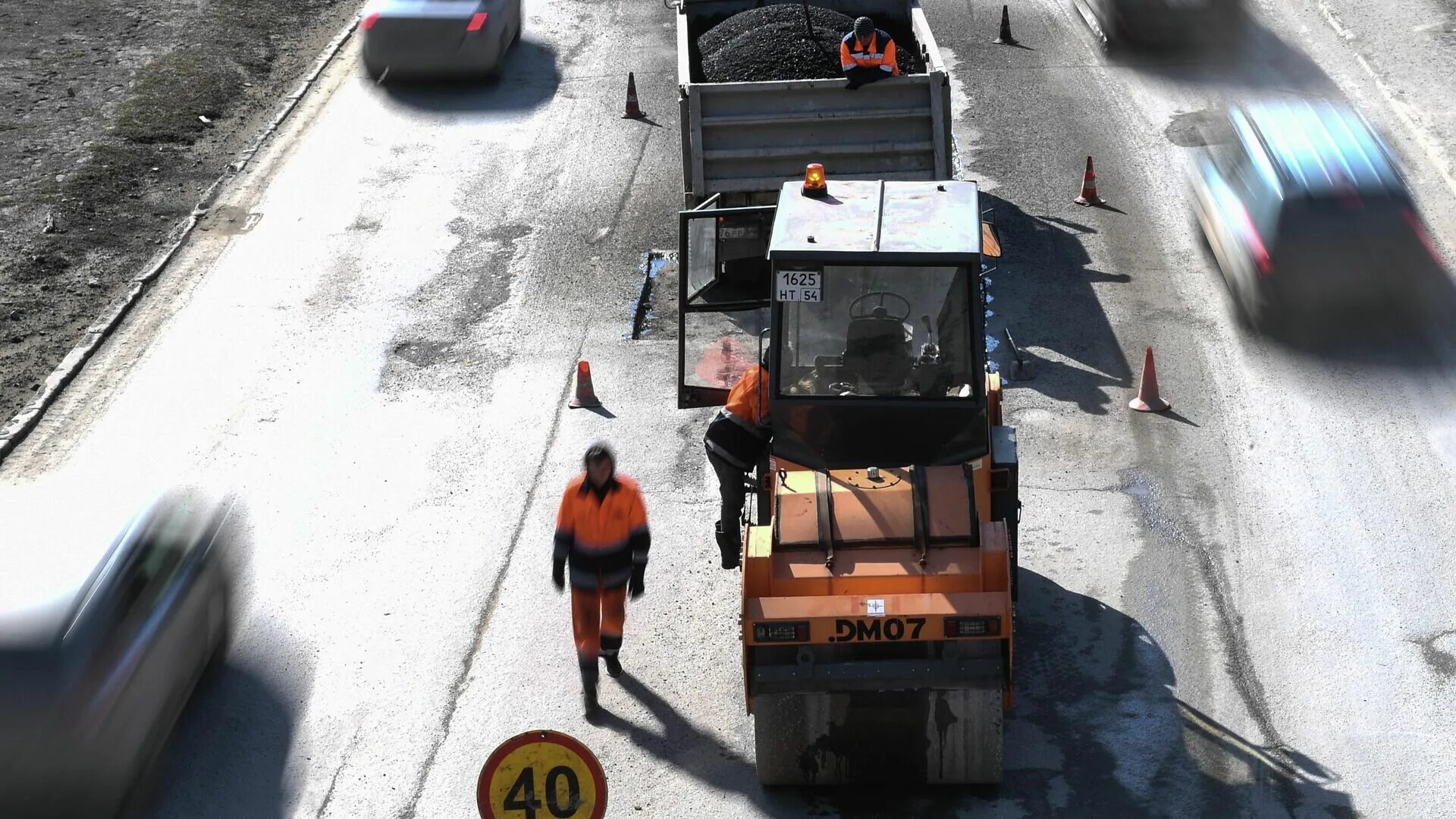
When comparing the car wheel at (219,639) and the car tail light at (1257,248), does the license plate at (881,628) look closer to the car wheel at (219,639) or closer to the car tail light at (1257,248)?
the car wheel at (219,639)

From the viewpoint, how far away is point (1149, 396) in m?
12.3

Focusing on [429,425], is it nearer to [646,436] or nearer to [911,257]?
[646,436]

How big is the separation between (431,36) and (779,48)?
267 inches

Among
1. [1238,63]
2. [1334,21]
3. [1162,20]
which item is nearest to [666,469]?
[1162,20]

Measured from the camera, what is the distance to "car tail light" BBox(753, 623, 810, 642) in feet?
24.0

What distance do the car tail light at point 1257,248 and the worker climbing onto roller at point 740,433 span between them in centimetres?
677

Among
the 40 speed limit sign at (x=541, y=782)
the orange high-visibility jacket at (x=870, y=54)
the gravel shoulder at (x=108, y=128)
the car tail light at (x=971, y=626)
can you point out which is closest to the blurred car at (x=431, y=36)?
the gravel shoulder at (x=108, y=128)

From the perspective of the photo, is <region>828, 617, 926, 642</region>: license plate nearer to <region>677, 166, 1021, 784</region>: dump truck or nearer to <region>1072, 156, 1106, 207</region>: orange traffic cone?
<region>677, 166, 1021, 784</region>: dump truck

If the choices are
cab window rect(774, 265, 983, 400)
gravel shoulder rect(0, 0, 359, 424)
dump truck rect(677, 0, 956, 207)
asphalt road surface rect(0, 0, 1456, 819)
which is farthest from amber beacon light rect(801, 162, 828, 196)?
gravel shoulder rect(0, 0, 359, 424)

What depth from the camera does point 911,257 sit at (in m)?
8.01

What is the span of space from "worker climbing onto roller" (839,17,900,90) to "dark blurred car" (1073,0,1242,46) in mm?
7733

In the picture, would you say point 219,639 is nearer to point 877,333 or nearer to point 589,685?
point 589,685

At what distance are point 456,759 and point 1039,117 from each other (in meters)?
13.0

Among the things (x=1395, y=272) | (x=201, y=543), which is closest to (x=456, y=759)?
(x=201, y=543)
